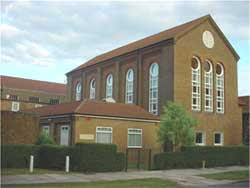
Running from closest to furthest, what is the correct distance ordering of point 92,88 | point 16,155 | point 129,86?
point 16,155, point 129,86, point 92,88

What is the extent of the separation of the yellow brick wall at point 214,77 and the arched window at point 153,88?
9.79ft

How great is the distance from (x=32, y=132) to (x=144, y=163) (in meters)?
10.7

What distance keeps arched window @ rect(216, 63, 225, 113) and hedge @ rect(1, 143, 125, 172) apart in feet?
67.6

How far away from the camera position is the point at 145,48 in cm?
4075

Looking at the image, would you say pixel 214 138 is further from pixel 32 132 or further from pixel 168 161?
pixel 32 132

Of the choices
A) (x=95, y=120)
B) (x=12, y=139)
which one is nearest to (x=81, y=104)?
(x=95, y=120)

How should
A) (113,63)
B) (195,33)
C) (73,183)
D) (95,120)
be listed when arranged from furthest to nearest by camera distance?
1. (113,63)
2. (195,33)
3. (95,120)
4. (73,183)

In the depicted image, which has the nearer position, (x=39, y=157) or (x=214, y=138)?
(x=39, y=157)

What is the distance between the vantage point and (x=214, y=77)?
135 ft

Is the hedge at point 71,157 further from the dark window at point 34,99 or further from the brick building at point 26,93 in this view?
the dark window at point 34,99

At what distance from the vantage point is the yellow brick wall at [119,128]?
98.4 ft

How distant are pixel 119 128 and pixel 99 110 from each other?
2421 mm

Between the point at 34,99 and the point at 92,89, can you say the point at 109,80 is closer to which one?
the point at 92,89

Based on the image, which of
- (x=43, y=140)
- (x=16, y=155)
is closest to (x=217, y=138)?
(x=43, y=140)
